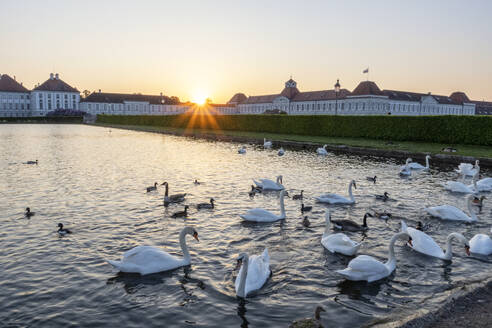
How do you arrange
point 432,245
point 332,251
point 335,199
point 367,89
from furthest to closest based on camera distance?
1. point 367,89
2. point 335,199
3. point 332,251
4. point 432,245

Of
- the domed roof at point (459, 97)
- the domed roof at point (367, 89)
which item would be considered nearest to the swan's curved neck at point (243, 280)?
the domed roof at point (367, 89)

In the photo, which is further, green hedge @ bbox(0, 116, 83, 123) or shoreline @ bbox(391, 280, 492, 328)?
green hedge @ bbox(0, 116, 83, 123)

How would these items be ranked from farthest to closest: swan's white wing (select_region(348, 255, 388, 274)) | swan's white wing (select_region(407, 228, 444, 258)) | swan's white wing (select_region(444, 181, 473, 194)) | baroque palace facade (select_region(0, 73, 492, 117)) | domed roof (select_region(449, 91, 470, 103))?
1. domed roof (select_region(449, 91, 470, 103))
2. baroque palace facade (select_region(0, 73, 492, 117))
3. swan's white wing (select_region(444, 181, 473, 194))
4. swan's white wing (select_region(407, 228, 444, 258))
5. swan's white wing (select_region(348, 255, 388, 274))

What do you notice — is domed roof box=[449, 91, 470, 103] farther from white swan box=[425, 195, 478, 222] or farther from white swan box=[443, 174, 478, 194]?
white swan box=[425, 195, 478, 222]

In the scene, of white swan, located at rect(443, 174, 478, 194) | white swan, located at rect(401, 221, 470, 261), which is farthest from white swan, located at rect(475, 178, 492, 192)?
white swan, located at rect(401, 221, 470, 261)

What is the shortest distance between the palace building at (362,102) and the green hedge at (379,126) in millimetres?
51192

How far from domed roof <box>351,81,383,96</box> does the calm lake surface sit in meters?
105

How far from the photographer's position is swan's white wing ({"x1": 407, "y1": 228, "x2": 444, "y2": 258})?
8719 millimetres

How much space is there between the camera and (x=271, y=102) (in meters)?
156

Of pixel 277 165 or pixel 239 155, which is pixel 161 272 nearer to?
pixel 277 165

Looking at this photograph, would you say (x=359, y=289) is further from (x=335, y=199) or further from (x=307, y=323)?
(x=335, y=199)

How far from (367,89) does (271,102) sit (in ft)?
157

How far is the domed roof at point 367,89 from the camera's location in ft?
380

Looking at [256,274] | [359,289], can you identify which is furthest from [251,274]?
[359,289]
